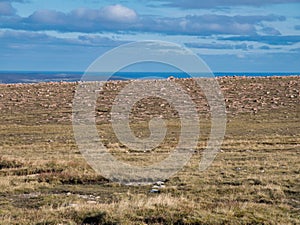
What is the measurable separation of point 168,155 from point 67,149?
5934 mm

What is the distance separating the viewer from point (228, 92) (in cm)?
6062

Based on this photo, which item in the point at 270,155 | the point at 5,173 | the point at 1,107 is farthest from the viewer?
the point at 1,107

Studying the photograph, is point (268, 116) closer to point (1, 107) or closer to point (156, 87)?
point (156, 87)

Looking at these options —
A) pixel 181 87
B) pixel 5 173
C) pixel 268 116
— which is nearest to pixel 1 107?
pixel 181 87

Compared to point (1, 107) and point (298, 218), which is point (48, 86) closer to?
point (1, 107)

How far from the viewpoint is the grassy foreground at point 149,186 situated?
488 inches

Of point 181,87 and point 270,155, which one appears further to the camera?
point 181,87

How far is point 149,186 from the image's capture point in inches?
676

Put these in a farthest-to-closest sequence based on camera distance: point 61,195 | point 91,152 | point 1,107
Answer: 1. point 1,107
2. point 91,152
3. point 61,195

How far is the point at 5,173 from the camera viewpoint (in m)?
20.1

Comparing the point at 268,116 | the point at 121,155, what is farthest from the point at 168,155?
the point at 268,116

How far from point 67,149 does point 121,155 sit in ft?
13.2

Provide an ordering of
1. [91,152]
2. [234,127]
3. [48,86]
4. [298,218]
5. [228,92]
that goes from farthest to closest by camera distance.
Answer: [48,86] → [228,92] → [234,127] → [91,152] → [298,218]

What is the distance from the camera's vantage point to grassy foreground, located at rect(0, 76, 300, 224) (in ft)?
40.7
